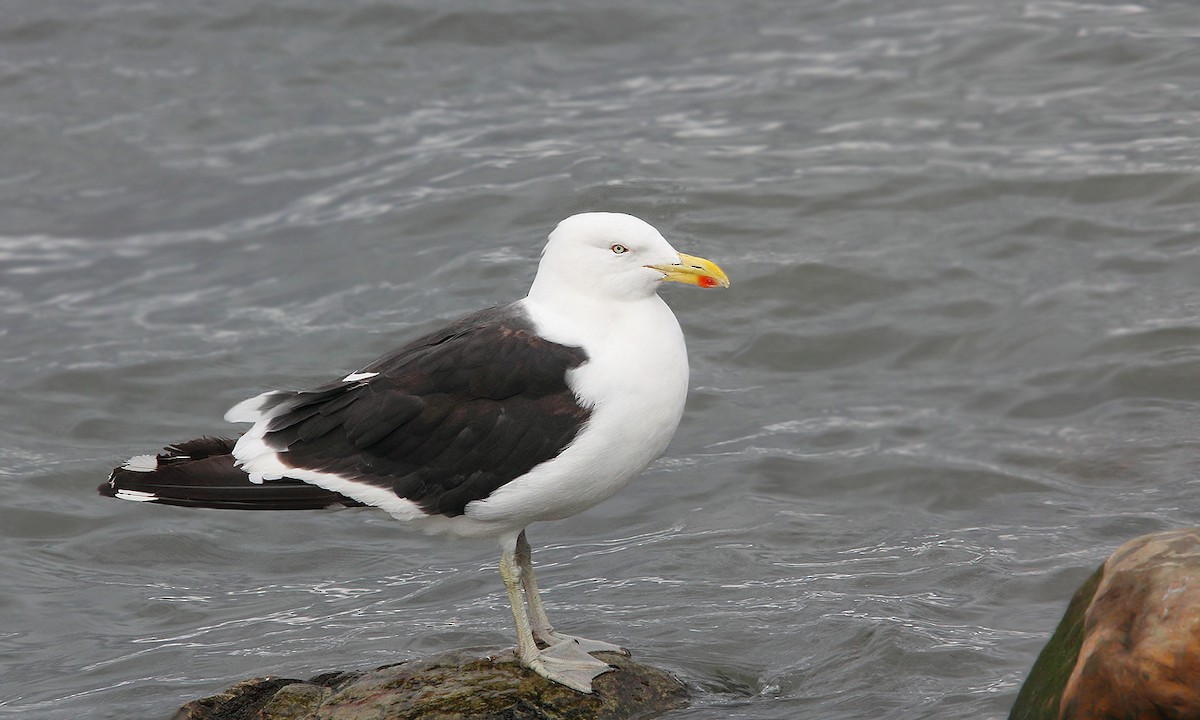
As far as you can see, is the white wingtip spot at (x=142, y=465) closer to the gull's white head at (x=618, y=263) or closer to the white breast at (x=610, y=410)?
the white breast at (x=610, y=410)

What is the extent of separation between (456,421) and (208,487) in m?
0.95

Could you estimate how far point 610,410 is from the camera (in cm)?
511

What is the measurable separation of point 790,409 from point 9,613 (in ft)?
15.4

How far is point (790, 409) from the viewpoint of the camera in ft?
30.2

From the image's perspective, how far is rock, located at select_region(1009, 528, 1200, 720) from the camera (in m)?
3.89

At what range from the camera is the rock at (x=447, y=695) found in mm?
5090

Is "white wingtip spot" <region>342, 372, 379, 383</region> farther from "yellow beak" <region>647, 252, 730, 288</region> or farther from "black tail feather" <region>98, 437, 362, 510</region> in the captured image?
"yellow beak" <region>647, 252, 730, 288</region>

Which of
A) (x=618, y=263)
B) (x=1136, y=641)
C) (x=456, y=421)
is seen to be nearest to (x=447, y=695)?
(x=456, y=421)

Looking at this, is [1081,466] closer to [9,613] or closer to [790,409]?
[790,409]

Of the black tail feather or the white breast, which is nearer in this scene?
the white breast

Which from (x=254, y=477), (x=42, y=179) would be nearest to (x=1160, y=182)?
(x=254, y=477)

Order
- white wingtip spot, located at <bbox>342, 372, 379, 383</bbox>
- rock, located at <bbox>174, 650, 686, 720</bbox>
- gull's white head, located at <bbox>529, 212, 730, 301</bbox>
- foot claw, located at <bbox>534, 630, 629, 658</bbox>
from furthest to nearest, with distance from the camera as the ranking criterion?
1. foot claw, located at <bbox>534, 630, 629, 658</bbox>
2. white wingtip spot, located at <bbox>342, 372, 379, 383</bbox>
3. gull's white head, located at <bbox>529, 212, 730, 301</bbox>
4. rock, located at <bbox>174, 650, 686, 720</bbox>

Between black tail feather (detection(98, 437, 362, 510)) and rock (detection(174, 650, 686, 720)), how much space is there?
677 mm

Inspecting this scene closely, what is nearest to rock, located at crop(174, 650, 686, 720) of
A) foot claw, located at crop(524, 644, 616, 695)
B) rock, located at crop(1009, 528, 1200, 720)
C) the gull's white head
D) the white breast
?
foot claw, located at crop(524, 644, 616, 695)
